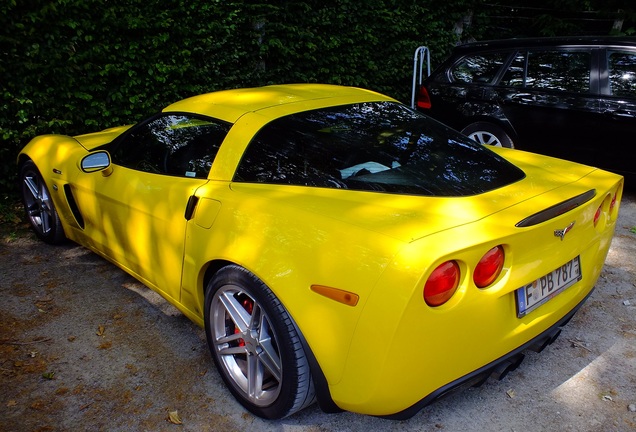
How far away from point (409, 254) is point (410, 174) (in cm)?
71

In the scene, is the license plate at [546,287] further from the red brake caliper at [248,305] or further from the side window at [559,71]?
the side window at [559,71]

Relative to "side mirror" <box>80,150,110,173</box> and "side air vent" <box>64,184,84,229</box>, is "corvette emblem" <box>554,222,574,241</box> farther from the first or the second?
"side air vent" <box>64,184,84,229</box>

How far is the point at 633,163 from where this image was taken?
5.21 m

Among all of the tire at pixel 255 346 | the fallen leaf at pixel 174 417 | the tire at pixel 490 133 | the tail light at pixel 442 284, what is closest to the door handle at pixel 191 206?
the tire at pixel 255 346

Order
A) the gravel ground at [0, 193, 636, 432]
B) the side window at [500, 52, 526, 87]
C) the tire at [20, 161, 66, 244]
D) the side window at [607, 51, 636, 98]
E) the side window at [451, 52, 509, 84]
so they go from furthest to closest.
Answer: the side window at [451, 52, 509, 84] < the side window at [500, 52, 526, 87] < the side window at [607, 51, 636, 98] < the tire at [20, 161, 66, 244] < the gravel ground at [0, 193, 636, 432]

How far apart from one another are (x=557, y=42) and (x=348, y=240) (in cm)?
476

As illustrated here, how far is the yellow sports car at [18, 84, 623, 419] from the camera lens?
200 centimetres

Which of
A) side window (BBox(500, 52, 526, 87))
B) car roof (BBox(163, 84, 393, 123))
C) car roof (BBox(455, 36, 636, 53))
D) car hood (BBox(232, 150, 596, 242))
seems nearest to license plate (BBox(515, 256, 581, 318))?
car hood (BBox(232, 150, 596, 242))

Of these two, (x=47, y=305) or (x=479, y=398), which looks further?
(x=47, y=305)

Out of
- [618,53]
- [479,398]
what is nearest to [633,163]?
[618,53]

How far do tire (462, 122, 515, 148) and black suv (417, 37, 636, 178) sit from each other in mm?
11

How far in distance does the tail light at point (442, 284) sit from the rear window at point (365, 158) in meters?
0.50

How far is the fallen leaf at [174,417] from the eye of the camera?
99.2 inches

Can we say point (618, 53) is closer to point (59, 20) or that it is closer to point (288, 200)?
point (288, 200)
